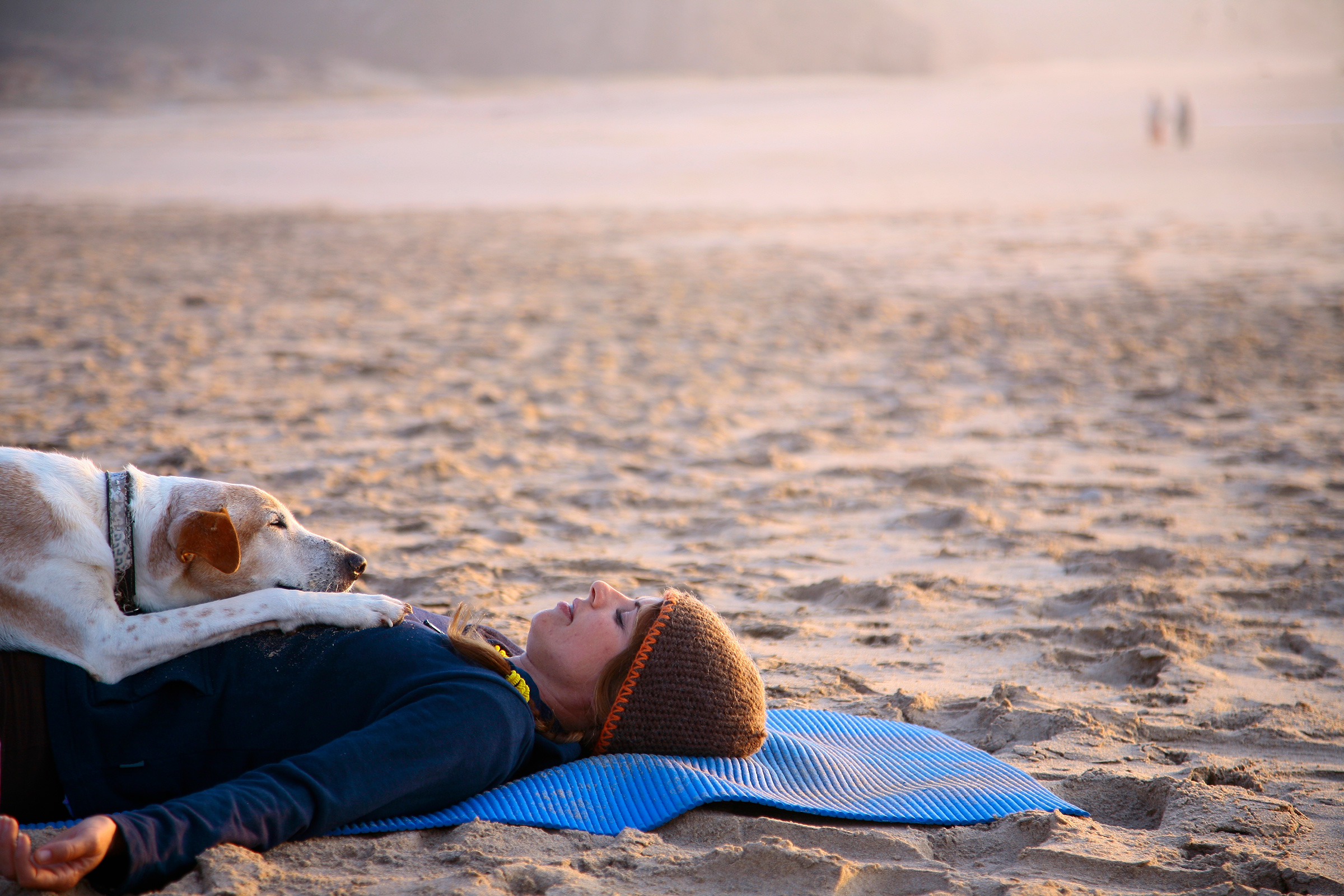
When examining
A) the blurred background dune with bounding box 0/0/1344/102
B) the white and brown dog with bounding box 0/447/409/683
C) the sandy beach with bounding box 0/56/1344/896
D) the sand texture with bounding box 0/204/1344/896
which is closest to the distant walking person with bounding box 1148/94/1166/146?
the sandy beach with bounding box 0/56/1344/896

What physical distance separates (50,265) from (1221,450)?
11.6 m

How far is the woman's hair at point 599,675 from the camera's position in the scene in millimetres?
2705

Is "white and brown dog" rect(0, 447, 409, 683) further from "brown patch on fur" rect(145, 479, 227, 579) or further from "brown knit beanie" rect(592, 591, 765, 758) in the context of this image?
"brown knit beanie" rect(592, 591, 765, 758)

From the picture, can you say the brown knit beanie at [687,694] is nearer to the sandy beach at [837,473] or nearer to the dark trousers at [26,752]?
the sandy beach at [837,473]

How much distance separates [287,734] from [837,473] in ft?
13.6

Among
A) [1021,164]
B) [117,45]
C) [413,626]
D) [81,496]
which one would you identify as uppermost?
[117,45]

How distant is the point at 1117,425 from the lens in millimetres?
7164

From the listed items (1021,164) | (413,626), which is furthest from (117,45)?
(413,626)

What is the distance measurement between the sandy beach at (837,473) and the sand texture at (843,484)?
0.02 m

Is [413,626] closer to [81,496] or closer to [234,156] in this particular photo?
[81,496]

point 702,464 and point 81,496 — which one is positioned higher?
point 81,496

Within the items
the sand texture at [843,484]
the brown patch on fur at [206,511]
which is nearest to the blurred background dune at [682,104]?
the sand texture at [843,484]

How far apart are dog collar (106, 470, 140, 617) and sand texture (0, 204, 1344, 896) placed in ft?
Result: 2.98

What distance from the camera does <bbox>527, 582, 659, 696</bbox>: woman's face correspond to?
9.29 ft
